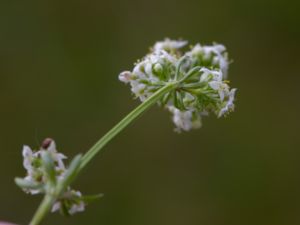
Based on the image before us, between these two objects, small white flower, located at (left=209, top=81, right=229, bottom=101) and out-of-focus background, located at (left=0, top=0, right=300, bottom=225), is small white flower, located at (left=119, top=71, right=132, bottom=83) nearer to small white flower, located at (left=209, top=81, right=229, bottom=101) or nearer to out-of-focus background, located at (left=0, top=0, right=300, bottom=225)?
small white flower, located at (left=209, top=81, right=229, bottom=101)

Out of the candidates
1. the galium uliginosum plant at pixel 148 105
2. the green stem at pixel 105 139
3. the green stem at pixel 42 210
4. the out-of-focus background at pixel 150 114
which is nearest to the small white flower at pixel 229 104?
the galium uliginosum plant at pixel 148 105

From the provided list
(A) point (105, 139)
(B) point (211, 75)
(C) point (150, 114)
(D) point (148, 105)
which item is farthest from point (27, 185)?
(C) point (150, 114)

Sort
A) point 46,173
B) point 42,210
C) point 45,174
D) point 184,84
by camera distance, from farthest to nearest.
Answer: point 184,84
point 45,174
point 46,173
point 42,210

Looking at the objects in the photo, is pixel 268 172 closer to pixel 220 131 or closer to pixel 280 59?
pixel 220 131

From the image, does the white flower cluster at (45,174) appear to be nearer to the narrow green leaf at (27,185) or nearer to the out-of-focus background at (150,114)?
the narrow green leaf at (27,185)

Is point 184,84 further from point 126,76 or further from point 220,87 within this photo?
point 126,76

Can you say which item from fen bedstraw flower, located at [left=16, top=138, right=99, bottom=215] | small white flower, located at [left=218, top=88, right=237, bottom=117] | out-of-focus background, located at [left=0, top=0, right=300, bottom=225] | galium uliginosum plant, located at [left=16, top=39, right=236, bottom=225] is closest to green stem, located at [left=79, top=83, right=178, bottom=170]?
galium uliginosum plant, located at [left=16, top=39, right=236, bottom=225]

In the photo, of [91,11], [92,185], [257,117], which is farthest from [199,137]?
[91,11]
